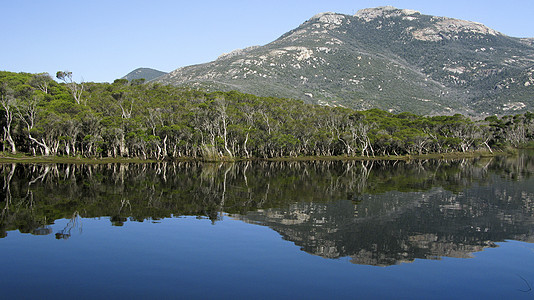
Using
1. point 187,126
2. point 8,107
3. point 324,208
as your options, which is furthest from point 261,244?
point 8,107

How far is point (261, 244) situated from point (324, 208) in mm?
11760

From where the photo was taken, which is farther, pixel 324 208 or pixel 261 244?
pixel 324 208

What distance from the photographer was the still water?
16078mm

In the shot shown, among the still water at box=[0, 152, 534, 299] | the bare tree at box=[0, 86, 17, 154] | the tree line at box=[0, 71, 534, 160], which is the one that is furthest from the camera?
the tree line at box=[0, 71, 534, 160]

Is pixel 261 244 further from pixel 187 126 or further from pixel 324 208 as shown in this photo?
pixel 187 126

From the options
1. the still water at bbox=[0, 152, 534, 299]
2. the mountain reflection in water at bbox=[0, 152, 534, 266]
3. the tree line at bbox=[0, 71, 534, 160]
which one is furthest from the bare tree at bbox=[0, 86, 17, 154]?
the still water at bbox=[0, 152, 534, 299]

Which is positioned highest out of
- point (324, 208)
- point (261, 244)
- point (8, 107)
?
point (8, 107)

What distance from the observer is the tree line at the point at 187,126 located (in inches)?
3287

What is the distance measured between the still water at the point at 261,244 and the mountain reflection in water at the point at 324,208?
12 centimetres

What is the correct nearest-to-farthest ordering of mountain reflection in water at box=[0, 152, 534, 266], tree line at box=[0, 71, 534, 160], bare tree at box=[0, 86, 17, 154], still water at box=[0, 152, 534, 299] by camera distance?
1. still water at box=[0, 152, 534, 299]
2. mountain reflection in water at box=[0, 152, 534, 266]
3. bare tree at box=[0, 86, 17, 154]
4. tree line at box=[0, 71, 534, 160]

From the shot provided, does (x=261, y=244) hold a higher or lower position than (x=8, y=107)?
lower

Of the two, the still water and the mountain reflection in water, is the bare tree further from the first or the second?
the still water

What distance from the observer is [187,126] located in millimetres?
94812

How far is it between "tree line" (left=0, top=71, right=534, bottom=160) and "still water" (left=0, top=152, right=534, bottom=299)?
46.1 meters
